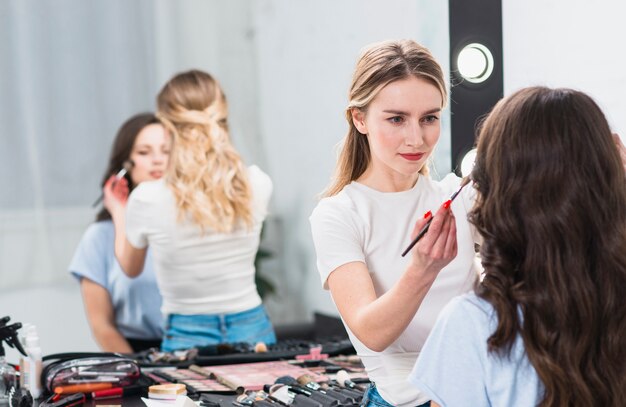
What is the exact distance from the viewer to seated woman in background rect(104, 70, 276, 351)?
2.39 meters

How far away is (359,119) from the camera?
157 cm

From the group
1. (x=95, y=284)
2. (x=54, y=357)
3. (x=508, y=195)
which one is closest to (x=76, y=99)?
(x=95, y=284)

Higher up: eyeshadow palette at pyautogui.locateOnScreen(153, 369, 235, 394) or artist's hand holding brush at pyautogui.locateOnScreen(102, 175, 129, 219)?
artist's hand holding brush at pyautogui.locateOnScreen(102, 175, 129, 219)

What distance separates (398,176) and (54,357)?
929 mm

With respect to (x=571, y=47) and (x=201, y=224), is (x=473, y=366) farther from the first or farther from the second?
(x=201, y=224)

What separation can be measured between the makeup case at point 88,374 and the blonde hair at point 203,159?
612 millimetres

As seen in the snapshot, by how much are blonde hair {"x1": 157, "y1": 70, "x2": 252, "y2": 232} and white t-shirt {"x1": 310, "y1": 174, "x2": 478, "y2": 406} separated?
875 millimetres

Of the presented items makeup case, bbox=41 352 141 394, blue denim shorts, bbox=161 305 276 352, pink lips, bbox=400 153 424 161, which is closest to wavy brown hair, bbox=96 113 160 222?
blue denim shorts, bbox=161 305 276 352

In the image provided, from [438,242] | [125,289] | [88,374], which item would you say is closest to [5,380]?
[88,374]

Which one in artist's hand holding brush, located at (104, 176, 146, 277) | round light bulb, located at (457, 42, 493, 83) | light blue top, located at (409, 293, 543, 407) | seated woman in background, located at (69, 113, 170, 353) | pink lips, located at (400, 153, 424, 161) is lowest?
seated woman in background, located at (69, 113, 170, 353)

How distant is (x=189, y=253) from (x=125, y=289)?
0.54m

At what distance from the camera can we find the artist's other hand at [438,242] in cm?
122

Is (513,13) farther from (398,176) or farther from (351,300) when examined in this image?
(351,300)

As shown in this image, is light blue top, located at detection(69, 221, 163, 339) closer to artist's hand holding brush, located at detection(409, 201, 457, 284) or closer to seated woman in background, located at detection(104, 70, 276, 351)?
seated woman in background, located at detection(104, 70, 276, 351)
